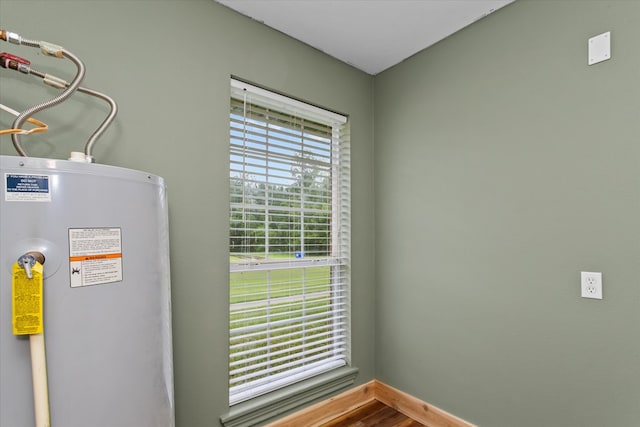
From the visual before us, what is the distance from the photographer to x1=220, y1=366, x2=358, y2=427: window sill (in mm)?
1758

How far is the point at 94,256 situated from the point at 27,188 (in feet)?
0.74

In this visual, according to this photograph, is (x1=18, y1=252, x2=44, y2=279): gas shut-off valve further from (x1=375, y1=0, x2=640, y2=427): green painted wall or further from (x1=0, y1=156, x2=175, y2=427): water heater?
(x1=375, y1=0, x2=640, y2=427): green painted wall

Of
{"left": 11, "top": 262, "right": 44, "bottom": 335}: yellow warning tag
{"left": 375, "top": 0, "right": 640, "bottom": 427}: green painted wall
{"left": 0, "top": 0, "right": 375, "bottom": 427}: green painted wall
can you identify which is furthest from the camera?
{"left": 375, "top": 0, "right": 640, "bottom": 427}: green painted wall

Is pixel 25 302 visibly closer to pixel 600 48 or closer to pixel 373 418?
pixel 373 418

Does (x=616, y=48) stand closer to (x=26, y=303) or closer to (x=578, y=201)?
(x=578, y=201)

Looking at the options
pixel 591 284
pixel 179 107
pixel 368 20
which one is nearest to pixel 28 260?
pixel 179 107

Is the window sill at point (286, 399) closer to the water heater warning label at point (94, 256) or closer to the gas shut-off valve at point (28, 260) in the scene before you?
the water heater warning label at point (94, 256)

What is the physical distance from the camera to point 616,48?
141 cm

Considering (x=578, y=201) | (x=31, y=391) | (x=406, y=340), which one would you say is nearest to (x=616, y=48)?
(x=578, y=201)

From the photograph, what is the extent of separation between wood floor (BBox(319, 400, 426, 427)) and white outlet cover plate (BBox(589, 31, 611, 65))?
226cm

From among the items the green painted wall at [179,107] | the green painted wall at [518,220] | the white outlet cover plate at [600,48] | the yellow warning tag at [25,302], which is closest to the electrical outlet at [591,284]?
the green painted wall at [518,220]

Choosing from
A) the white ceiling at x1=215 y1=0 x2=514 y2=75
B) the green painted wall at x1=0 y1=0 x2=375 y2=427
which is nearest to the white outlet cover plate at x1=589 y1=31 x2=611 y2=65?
the white ceiling at x1=215 y1=0 x2=514 y2=75

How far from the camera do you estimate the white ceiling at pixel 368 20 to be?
1.77m

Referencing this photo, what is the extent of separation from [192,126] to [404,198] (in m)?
1.47
